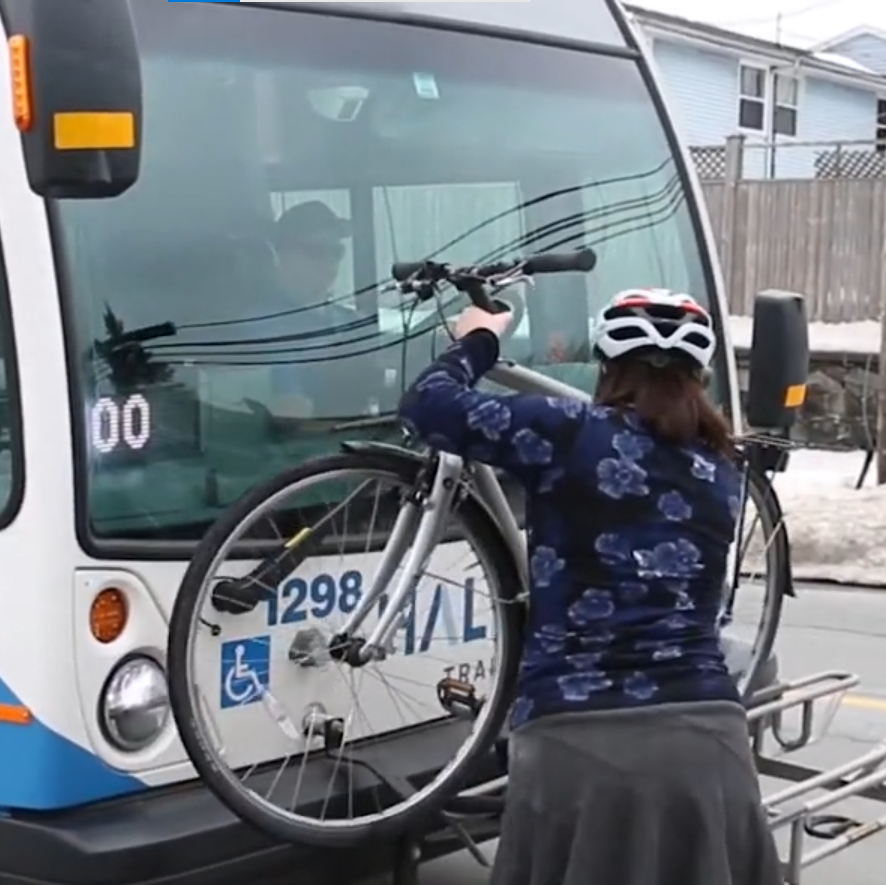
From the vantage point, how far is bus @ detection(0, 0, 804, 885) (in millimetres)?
3801

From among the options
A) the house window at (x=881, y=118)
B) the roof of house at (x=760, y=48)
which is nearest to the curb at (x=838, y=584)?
the roof of house at (x=760, y=48)

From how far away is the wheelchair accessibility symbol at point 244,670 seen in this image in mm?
4012

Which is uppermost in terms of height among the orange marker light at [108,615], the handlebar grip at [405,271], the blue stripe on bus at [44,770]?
the handlebar grip at [405,271]

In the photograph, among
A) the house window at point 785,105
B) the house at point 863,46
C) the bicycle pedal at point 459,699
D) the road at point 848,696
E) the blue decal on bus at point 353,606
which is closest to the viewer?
the blue decal on bus at point 353,606

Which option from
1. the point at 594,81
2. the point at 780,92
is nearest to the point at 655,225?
the point at 594,81

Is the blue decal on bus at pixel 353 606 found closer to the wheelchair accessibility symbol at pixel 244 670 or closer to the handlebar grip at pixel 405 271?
the wheelchair accessibility symbol at pixel 244 670

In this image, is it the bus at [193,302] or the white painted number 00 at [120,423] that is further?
the white painted number 00 at [120,423]

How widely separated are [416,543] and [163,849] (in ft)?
2.80

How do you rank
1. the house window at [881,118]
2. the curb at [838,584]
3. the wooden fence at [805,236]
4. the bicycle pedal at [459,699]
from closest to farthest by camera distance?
the bicycle pedal at [459,699]
the curb at [838,584]
the wooden fence at [805,236]
the house window at [881,118]

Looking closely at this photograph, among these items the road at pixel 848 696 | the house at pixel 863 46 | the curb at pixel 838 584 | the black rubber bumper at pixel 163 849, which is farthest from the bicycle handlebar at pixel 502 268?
the house at pixel 863 46

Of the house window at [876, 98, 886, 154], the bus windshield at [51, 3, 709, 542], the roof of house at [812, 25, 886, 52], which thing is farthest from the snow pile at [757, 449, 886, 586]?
the roof of house at [812, 25, 886, 52]

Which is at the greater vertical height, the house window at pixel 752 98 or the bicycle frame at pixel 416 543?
the house window at pixel 752 98

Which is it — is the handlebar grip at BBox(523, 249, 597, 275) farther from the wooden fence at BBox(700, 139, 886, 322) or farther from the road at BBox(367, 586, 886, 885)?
the wooden fence at BBox(700, 139, 886, 322)

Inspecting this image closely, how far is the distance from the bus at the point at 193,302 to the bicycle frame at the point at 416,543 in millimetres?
183
